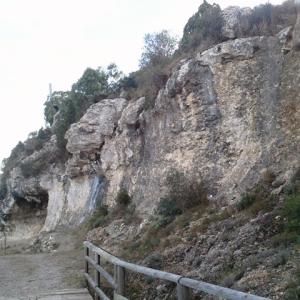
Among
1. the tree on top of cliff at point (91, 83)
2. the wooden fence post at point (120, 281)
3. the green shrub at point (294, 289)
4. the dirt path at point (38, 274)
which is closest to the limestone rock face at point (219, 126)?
the dirt path at point (38, 274)

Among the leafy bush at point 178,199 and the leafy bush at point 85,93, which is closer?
the leafy bush at point 178,199

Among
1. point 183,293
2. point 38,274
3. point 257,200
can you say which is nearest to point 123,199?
point 38,274

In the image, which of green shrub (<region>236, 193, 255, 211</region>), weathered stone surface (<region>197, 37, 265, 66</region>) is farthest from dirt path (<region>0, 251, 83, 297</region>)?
weathered stone surface (<region>197, 37, 265, 66</region>)

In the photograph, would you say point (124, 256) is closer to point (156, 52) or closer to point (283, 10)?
point (283, 10)

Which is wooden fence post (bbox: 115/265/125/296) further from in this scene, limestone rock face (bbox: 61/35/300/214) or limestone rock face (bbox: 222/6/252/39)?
limestone rock face (bbox: 222/6/252/39)

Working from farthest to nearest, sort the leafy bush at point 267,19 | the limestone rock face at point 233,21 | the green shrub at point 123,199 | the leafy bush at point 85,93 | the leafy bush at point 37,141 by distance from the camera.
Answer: the leafy bush at point 37,141, the leafy bush at point 85,93, the green shrub at point 123,199, the limestone rock face at point 233,21, the leafy bush at point 267,19

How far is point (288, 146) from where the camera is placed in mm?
14016

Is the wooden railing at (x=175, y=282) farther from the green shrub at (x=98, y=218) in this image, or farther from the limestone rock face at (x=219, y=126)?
the green shrub at (x=98, y=218)

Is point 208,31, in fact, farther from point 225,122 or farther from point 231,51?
point 225,122

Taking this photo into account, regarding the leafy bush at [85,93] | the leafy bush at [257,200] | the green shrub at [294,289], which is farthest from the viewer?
the leafy bush at [85,93]

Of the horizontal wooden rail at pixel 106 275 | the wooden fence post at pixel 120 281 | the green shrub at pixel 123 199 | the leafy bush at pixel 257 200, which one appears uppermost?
the leafy bush at pixel 257 200

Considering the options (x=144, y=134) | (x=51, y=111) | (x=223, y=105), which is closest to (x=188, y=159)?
(x=223, y=105)

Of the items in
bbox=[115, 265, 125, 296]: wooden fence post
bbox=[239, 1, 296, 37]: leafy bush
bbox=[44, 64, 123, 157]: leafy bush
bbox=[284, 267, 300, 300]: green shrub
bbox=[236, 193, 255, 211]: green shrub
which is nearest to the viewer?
bbox=[284, 267, 300, 300]: green shrub

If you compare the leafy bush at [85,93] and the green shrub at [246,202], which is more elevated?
the leafy bush at [85,93]
